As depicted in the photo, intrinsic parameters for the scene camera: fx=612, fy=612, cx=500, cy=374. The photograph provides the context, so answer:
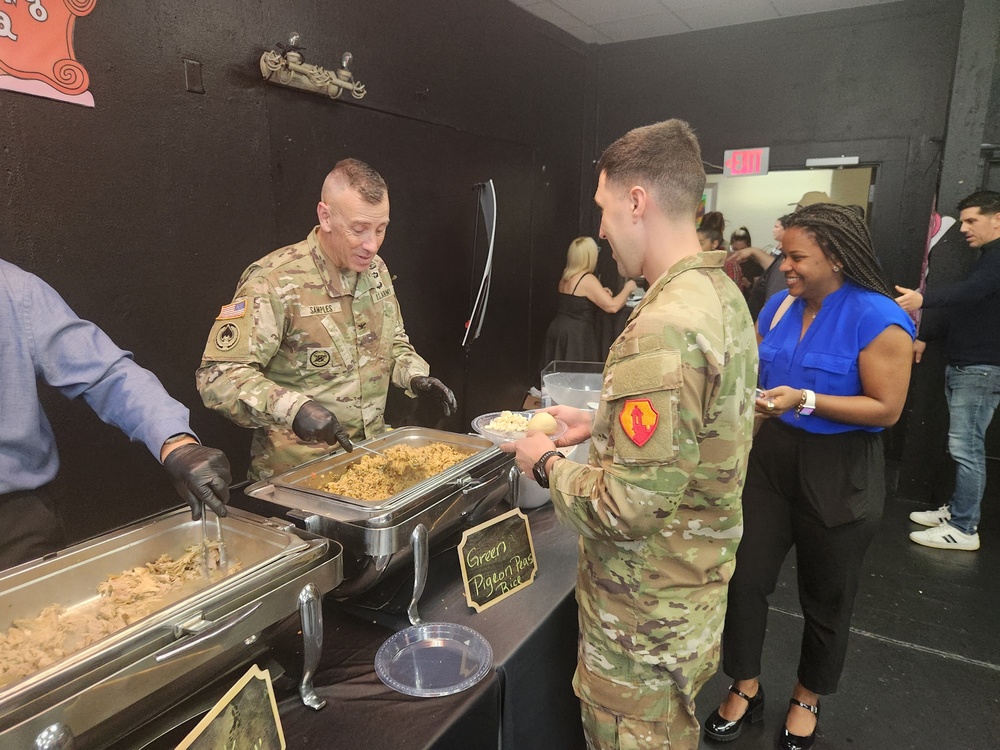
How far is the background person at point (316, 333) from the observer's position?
154 cm

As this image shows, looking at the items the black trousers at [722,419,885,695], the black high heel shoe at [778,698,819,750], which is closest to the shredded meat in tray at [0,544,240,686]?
the black trousers at [722,419,885,695]

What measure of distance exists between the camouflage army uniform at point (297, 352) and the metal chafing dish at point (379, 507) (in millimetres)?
195

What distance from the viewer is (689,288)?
1.00m

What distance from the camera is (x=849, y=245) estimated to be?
1581mm

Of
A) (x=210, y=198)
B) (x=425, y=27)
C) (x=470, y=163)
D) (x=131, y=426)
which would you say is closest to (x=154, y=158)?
(x=210, y=198)

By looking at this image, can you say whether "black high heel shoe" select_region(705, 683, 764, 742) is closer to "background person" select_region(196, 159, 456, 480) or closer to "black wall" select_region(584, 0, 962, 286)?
"background person" select_region(196, 159, 456, 480)

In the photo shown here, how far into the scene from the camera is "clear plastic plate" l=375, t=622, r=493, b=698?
3.31ft

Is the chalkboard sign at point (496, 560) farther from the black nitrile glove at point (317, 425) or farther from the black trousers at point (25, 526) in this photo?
the black trousers at point (25, 526)

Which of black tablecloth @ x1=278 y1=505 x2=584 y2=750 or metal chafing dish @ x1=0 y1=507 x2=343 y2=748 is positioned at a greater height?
metal chafing dish @ x1=0 y1=507 x2=343 y2=748

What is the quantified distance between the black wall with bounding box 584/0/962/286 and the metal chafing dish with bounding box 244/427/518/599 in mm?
3739

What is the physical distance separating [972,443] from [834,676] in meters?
2.05

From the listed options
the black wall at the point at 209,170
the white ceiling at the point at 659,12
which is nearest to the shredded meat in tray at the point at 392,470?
the black wall at the point at 209,170

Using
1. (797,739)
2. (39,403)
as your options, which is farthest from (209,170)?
(797,739)

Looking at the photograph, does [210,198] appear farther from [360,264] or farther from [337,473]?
[337,473]
